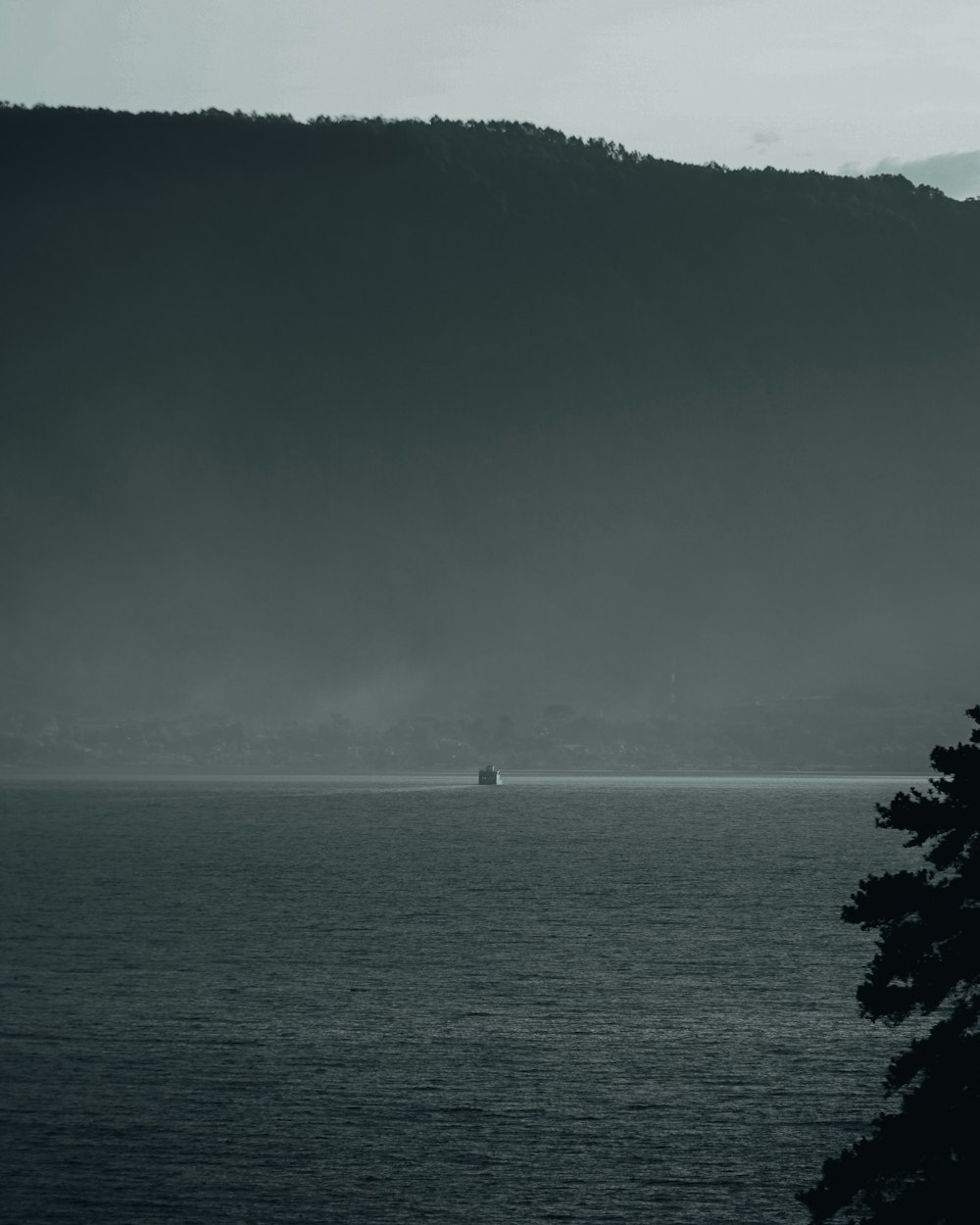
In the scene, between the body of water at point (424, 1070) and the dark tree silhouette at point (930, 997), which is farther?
the body of water at point (424, 1070)

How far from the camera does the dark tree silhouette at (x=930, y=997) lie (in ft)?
98.4

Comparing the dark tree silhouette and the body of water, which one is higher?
the dark tree silhouette

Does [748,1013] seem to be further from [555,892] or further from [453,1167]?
[555,892]

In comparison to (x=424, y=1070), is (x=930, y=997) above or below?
above

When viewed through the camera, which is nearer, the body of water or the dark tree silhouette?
the dark tree silhouette

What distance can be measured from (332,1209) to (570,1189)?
9.05 m

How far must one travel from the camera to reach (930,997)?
98.5 feet

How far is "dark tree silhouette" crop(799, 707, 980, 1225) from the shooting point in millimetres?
29984

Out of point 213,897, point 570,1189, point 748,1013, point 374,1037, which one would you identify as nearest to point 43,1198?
point 570,1189

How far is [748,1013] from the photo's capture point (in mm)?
97062

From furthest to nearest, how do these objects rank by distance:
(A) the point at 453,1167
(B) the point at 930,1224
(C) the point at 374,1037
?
(C) the point at 374,1037 → (A) the point at 453,1167 → (B) the point at 930,1224

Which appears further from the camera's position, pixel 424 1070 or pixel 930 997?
pixel 424 1070

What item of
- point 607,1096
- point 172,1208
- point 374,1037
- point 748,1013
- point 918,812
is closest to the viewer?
point 918,812

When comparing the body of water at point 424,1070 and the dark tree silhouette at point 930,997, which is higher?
the dark tree silhouette at point 930,997
